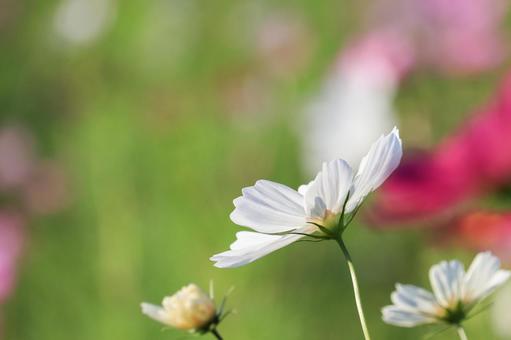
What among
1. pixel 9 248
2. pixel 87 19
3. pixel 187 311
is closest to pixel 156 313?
pixel 187 311

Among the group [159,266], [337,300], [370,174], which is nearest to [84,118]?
[159,266]

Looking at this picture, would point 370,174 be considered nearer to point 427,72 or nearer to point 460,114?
point 427,72

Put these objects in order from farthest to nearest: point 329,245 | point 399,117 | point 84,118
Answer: point 84,118 → point 329,245 → point 399,117

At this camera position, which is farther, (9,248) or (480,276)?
(9,248)

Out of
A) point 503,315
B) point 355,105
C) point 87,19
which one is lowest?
point 503,315

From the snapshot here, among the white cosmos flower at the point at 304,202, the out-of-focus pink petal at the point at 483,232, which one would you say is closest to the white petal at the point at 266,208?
the white cosmos flower at the point at 304,202

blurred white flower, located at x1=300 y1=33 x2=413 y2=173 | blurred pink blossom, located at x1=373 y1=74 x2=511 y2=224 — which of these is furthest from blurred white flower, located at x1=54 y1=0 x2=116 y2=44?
blurred pink blossom, located at x1=373 y1=74 x2=511 y2=224

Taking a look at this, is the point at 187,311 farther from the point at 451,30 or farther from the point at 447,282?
the point at 451,30
